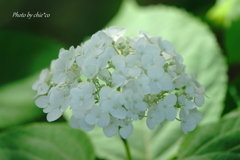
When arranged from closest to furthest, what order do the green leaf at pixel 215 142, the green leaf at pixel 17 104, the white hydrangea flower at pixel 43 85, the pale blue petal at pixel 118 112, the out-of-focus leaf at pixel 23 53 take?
the pale blue petal at pixel 118 112 → the white hydrangea flower at pixel 43 85 → the green leaf at pixel 215 142 → the green leaf at pixel 17 104 → the out-of-focus leaf at pixel 23 53

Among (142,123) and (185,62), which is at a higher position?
(185,62)

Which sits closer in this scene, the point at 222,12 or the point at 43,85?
the point at 43,85

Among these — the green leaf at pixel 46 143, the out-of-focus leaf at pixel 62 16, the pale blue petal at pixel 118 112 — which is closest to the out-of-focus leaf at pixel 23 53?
Answer: the out-of-focus leaf at pixel 62 16

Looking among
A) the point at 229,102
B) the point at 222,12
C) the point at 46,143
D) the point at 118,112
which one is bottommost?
the point at 229,102

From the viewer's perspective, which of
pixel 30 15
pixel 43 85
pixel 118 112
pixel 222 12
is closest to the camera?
pixel 118 112

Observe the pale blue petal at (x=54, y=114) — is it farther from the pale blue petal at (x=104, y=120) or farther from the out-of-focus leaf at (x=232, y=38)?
the out-of-focus leaf at (x=232, y=38)

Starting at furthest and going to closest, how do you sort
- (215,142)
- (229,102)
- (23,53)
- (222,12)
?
(23,53)
(222,12)
(229,102)
(215,142)

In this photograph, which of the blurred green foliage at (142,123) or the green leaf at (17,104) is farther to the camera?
the green leaf at (17,104)

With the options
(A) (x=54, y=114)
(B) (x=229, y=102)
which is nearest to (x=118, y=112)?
(A) (x=54, y=114)

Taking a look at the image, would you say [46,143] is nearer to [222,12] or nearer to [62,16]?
[222,12]
